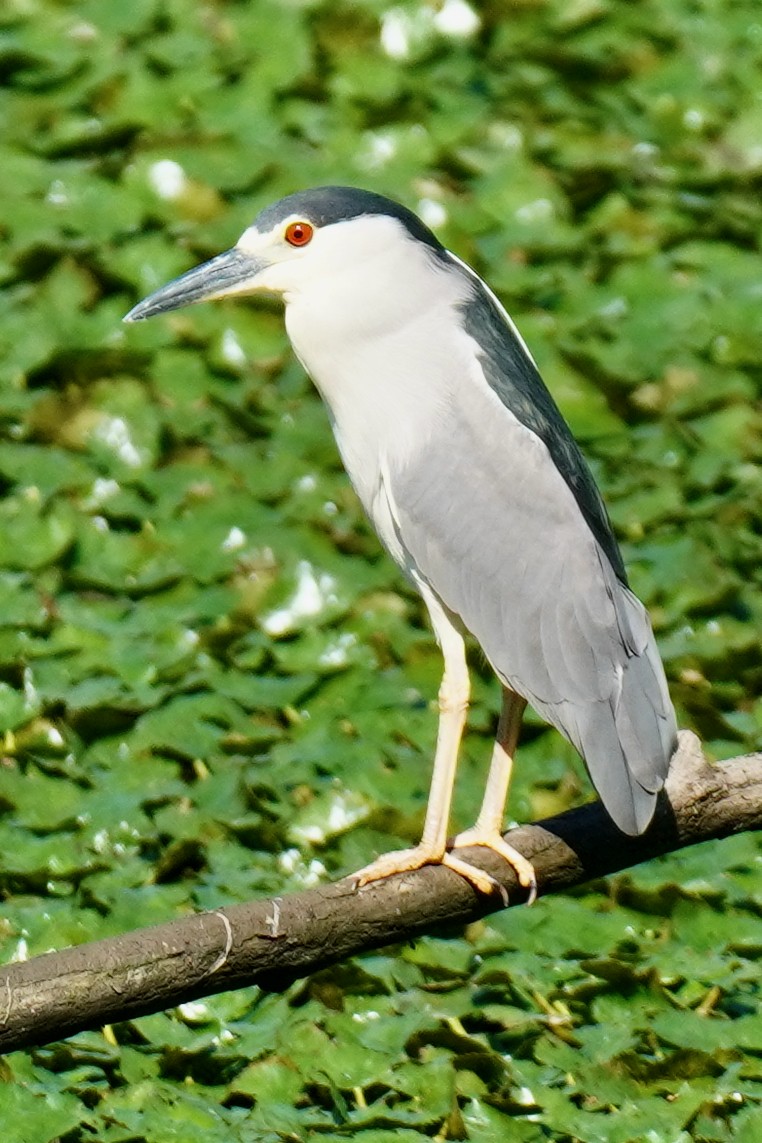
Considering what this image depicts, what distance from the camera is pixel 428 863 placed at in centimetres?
289

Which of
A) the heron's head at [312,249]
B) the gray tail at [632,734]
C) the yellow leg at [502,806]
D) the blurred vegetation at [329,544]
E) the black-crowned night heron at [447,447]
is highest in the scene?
the heron's head at [312,249]

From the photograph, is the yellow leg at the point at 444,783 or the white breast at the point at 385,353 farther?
the white breast at the point at 385,353

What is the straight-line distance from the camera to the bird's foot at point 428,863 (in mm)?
2818

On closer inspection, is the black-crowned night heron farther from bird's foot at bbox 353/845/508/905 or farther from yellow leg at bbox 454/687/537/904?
bird's foot at bbox 353/845/508/905

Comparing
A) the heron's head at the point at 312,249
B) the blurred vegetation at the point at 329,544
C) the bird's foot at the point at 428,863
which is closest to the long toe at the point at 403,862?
the bird's foot at the point at 428,863

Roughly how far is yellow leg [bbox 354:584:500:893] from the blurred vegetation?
494 millimetres

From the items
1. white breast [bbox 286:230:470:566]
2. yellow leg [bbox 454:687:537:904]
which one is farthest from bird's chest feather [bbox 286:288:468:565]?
yellow leg [bbox 454:687:537:904]

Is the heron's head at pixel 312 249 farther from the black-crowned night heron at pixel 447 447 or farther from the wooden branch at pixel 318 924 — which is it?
the wooden branch at pixel 318 924

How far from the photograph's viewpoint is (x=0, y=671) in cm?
392

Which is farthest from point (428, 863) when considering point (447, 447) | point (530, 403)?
point (530, 403)

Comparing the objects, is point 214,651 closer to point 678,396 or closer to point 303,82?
point 678,396

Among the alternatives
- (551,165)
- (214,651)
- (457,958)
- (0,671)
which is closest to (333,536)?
(214,651)

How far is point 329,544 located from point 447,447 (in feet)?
3.99

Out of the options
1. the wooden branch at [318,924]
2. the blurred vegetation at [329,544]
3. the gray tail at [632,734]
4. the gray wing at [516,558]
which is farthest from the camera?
the blurred vegetation at [329,544]
